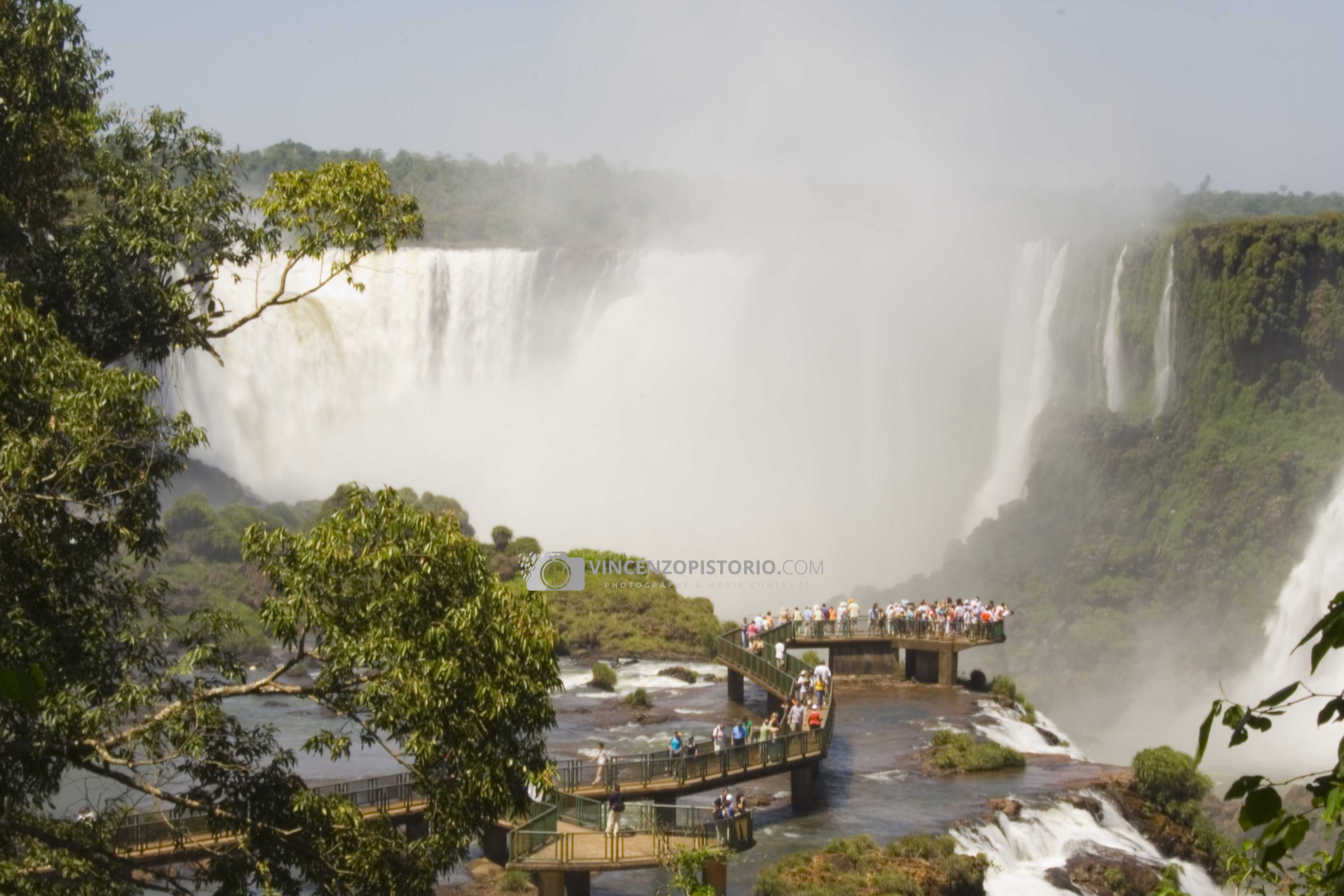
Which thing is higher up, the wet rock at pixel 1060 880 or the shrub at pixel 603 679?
the wet rock at pixel 1060 880

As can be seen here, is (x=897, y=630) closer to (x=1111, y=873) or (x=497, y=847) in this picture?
(x=1111, y=873)

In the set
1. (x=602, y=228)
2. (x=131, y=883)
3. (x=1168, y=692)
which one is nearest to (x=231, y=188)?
(x=131, y=883)

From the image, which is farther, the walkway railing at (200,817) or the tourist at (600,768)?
the tourist at (600,768)

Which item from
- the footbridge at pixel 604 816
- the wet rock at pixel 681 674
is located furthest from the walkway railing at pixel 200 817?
the wet rock at pixel 681 674

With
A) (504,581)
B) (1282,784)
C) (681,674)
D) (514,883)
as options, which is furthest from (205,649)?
(504,581)

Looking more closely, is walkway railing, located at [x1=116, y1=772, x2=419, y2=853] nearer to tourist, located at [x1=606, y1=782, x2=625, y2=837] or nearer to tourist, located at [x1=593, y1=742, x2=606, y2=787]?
tourist, located at [x1=593, y1=742, x2=606, y2=787]

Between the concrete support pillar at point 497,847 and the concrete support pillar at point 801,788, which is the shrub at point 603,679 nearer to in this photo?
the concrete support pillar at point 801,788

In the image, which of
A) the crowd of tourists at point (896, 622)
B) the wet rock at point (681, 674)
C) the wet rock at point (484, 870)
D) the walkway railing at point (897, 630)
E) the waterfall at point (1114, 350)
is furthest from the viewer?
the waterfall at point (1114, 350)
